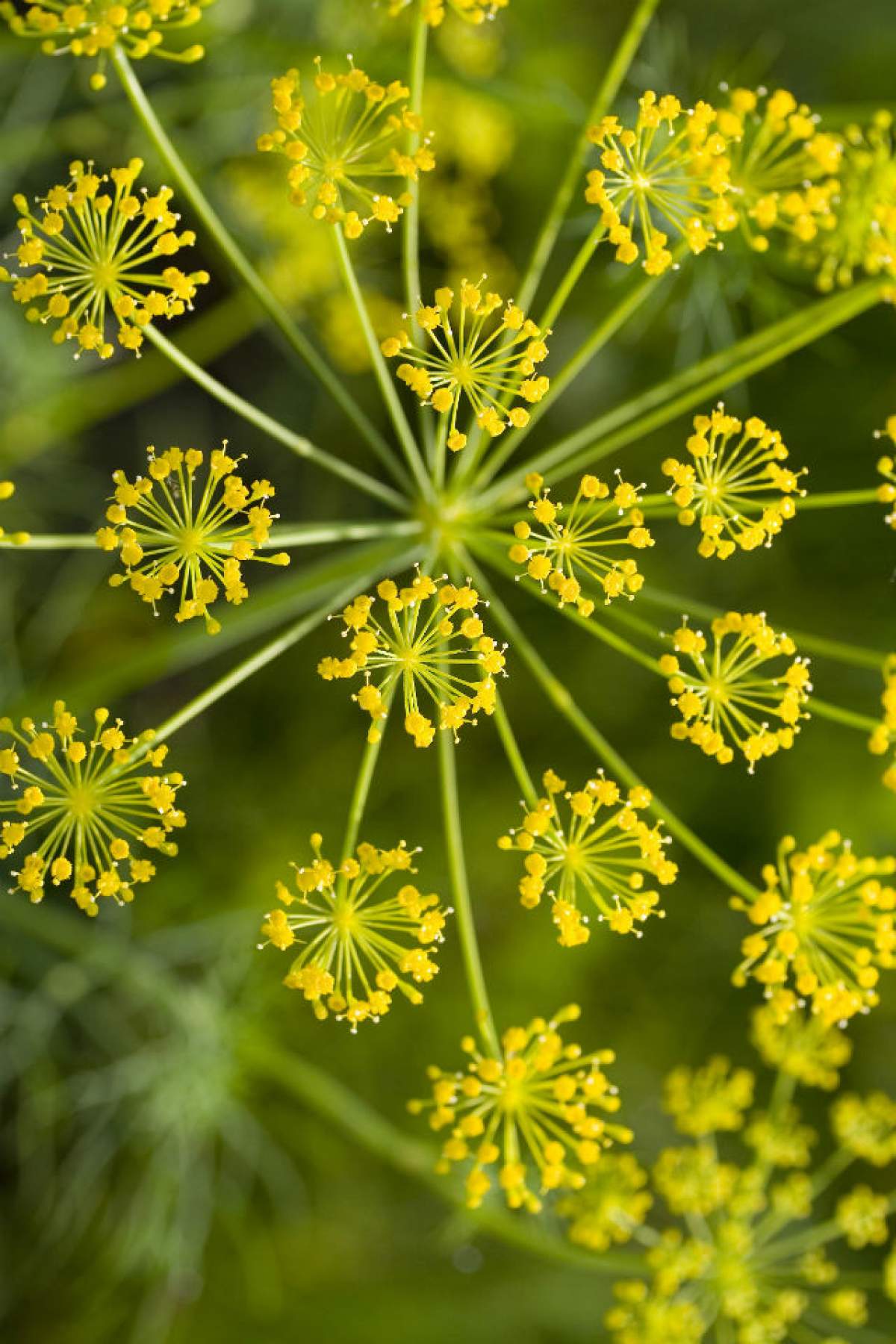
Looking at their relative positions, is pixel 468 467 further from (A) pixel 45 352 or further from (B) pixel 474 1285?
(B) pixel 474 1285

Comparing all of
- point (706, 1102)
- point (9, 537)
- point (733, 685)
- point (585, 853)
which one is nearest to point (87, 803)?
point (9, 537)

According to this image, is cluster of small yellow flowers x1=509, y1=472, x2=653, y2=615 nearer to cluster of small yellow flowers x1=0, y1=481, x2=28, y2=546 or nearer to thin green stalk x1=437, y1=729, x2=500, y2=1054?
thin green stalk x1=437, y1=729, x2=500, y2=1054

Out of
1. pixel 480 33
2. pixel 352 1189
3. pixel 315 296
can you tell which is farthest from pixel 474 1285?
pixel 480 33

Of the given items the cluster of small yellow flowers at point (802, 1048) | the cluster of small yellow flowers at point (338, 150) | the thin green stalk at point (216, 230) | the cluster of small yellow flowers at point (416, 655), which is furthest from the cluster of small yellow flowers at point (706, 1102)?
the cluster of small yellow flowers at point (338, 150)

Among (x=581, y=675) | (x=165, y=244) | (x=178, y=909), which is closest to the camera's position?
(x=165, y=244)

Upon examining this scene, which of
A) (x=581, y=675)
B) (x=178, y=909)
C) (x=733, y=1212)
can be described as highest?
(x=581, y=675)

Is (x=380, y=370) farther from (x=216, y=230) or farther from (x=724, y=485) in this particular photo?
(x=724, y=485)

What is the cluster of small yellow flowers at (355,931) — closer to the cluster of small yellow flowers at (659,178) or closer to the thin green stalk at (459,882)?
the thin green stalk at (459,882)
